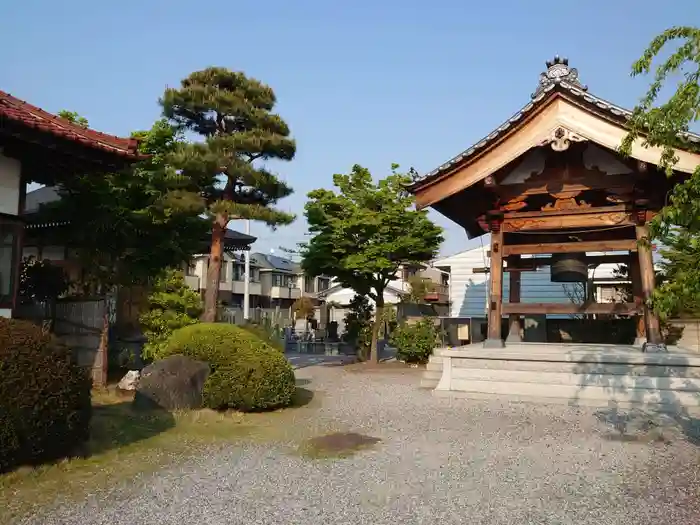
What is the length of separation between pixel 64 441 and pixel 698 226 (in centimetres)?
620

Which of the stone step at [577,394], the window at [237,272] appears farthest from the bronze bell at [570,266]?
the window at [237,272]

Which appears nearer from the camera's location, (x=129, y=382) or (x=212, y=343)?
(x=212, y=343)

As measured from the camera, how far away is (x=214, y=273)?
13.9 meters

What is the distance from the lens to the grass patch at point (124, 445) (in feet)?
16.2

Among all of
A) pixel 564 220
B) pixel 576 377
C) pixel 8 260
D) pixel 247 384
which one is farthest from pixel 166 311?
pixel 564 220

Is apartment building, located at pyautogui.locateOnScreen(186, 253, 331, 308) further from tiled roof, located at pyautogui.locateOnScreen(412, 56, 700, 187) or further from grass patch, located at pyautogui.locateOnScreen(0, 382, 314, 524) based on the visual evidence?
grass patch, located at pyautogui.locateOnScreen(0, 382, 314, 524)

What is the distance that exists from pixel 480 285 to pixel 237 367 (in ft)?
55.9

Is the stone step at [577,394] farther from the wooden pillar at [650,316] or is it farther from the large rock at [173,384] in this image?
the large rock at [173,384]

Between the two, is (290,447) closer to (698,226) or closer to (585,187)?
(698,226)

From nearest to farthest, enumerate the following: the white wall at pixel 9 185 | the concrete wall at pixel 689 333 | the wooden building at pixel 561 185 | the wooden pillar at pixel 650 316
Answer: the white wall at pixel 9 185 < the wooden pillar at pixel 650 316 < the wooden building at pixel 561 185 < the concrete wall at pixel 689 333

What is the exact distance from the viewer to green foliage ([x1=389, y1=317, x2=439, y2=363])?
1723 centimetres

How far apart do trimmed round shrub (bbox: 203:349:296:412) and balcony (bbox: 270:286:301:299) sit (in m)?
44.0

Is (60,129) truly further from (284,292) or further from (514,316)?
(284,292)

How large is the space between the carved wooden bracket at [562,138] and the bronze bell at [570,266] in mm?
2603
